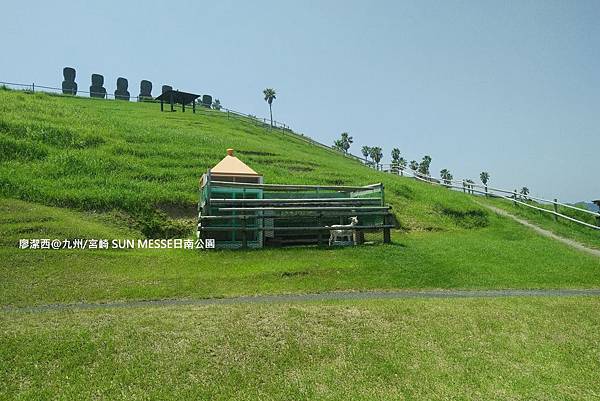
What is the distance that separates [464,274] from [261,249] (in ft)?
21.7

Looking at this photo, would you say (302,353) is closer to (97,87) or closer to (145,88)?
(97,87)

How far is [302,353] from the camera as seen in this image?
23.8 ft

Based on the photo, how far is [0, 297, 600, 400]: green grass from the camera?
20.1 ft

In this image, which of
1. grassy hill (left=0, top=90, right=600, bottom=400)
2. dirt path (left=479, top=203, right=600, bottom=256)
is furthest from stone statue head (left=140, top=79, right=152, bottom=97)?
dirt path (left=479, top=203, right=600, bottom=256)

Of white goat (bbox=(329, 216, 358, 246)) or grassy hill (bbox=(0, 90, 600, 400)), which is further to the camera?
white goat (bbox=(329, 216, 358, 246))

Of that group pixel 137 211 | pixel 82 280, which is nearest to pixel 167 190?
pixel 137 211

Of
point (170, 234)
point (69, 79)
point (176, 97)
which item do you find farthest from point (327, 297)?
point (69, 79)

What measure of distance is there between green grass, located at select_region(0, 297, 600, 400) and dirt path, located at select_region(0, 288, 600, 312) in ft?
2.15

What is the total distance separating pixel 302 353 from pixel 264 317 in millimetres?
1550

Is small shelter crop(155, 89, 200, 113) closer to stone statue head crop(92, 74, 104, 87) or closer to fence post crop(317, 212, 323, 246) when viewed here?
stone statue head crop(92, 74, 104, 87)

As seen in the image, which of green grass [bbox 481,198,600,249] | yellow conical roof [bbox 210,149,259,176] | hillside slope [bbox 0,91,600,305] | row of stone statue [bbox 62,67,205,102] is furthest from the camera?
row of stone statue [bbox 62,67,205,102]

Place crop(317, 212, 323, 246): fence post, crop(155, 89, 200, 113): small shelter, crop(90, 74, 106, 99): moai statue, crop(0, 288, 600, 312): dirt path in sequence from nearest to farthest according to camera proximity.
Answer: crop(0, 288, 600, 312): dirt path < crop(317, 212, 323, 246): fence post < crop(155, 89, 200, 113): small shelter < crop(90, 74, 106, 99): moai statue

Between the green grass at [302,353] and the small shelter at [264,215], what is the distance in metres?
6.99

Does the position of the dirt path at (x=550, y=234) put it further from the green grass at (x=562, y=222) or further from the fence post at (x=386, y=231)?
the fence post at (x=386, y=231)
